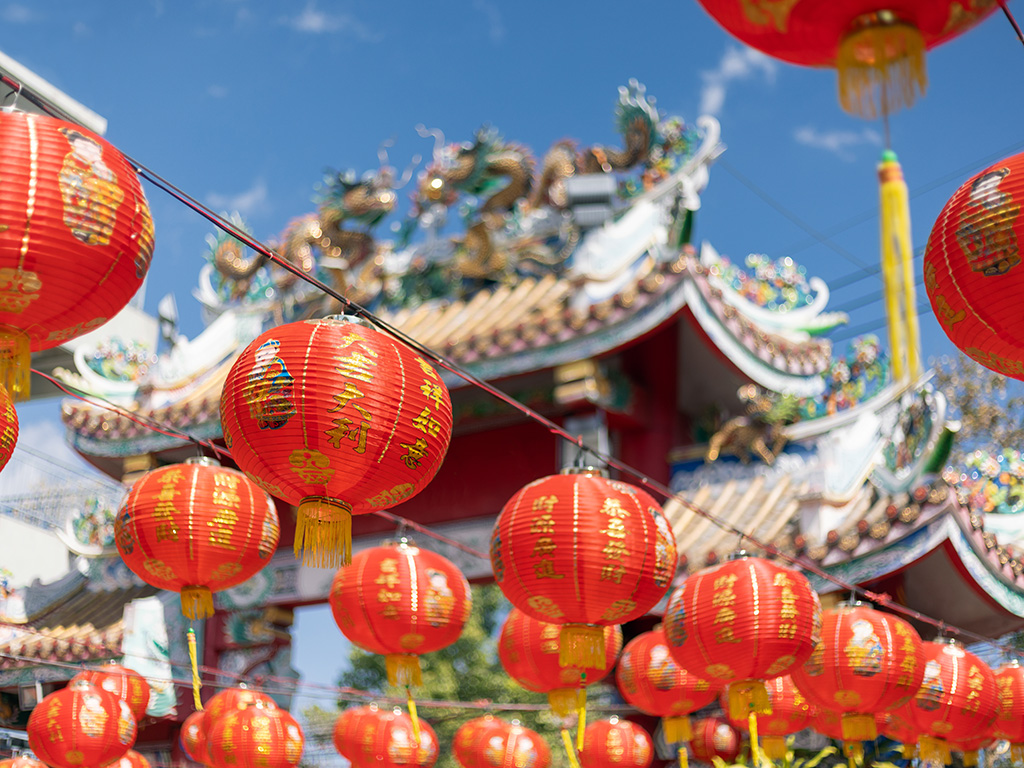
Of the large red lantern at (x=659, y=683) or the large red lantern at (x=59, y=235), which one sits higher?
the large red lantern at (x=59, y=235)

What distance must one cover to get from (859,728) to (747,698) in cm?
106

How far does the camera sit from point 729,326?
9383 millimetres

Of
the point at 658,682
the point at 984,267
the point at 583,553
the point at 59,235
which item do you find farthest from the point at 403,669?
the point at 984,267

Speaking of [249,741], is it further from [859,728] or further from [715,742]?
[859,728]

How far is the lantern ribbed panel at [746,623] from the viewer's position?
585cm

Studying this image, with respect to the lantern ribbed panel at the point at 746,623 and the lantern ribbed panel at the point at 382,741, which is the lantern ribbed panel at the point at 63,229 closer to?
the lantern ribbed panel at the point at 746,623

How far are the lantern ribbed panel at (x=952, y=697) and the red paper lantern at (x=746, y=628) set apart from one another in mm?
1388

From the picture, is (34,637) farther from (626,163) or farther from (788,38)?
(788,38)

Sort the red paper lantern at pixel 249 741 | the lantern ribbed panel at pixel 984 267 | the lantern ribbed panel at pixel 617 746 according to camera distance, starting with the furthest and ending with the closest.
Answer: the lantern ribbed panel at pixel 617 746, the red paper lantern at pixel 249 741, the lantern ribbed panel at pixel 984 267

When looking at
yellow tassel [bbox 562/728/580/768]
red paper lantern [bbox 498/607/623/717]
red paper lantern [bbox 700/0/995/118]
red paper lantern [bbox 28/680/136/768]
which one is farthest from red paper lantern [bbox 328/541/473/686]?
red paper lantern [bbox 700/0/995/118]

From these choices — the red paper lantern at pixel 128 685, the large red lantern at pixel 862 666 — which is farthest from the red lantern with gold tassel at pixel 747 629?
the red paper lantern at pixel 128 685

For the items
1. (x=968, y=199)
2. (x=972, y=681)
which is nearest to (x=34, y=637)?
(x=972, y=681)

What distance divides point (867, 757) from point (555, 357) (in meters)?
3.87

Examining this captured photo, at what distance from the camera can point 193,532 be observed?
5562mm
